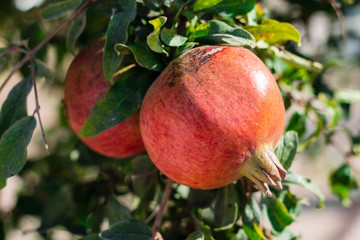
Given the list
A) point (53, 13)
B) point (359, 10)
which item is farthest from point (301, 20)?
point (53, 13)

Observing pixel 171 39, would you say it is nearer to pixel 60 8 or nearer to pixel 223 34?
pixel 223 34

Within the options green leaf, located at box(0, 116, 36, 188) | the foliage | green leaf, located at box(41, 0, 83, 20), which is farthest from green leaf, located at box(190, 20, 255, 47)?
green leaf, located at box(0, 116, 36, 188)

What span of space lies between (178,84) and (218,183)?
0.21 m

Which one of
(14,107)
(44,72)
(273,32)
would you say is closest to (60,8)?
(44,72)

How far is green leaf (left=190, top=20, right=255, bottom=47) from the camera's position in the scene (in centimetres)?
82

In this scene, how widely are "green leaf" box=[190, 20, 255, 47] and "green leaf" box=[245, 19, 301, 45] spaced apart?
107 mm

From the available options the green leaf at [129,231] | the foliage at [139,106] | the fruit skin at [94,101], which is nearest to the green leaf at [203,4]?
the foliage at [139,106]

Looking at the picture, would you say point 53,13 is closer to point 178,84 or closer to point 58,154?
point 178,84

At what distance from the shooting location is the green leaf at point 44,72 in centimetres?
101

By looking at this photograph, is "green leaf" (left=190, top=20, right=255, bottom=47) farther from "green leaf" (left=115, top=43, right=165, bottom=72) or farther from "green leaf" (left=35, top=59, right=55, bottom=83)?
"green leaf" (left=35, top=59, right=55, bottom=83)

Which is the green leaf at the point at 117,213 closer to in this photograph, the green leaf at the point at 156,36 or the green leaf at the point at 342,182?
the green leaf at the point at 156,36

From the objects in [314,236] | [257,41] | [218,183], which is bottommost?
[314,236]

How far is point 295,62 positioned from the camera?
3.45 feet

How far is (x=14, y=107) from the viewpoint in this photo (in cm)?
102
